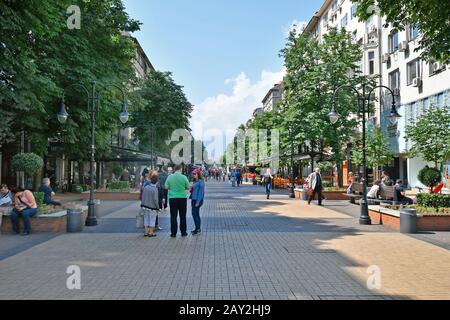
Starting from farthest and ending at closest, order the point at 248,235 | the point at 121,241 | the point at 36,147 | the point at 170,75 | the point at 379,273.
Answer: the point at 170,75
the point at 36,147
the point at 248,235
the point at 121,241
the point at 379,273

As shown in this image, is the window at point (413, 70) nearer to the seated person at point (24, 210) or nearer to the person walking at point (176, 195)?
the person walking at point (176, 195)

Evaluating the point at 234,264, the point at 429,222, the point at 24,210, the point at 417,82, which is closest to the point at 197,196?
the point at 234,264

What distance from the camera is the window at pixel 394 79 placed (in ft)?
126

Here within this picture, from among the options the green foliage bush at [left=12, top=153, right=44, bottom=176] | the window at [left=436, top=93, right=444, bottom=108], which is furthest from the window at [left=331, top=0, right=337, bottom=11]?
the green foliage bush at [left=12, top=153, right=44, bottom=176]

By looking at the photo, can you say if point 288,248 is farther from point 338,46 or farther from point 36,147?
point 338,46

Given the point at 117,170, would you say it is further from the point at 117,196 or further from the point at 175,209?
the point at 175,209

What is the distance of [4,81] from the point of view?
1567 centimetres

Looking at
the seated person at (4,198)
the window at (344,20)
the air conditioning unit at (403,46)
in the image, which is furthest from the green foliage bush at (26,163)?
the window at (344,20)

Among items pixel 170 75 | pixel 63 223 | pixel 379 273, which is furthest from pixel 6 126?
pixel 170 75

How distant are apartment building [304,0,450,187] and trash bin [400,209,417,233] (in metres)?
19.0

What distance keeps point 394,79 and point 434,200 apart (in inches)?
1089

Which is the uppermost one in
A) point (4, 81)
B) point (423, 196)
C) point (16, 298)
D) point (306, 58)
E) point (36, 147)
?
point (306, 58)

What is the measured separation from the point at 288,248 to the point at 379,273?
275cm

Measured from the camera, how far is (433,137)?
22.0m
